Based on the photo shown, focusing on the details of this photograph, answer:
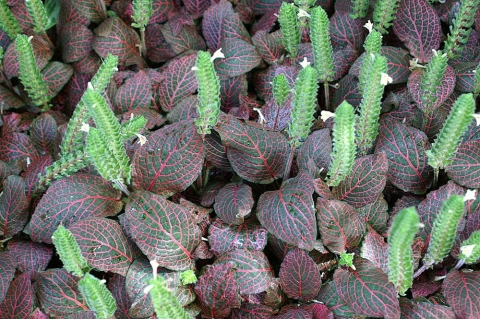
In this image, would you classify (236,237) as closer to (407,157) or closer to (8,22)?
(407,157)

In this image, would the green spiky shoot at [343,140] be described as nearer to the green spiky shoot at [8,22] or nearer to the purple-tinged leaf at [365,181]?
the purple-tinged leaf at [365,181]

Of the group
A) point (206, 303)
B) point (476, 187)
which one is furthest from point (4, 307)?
point (476, 187)

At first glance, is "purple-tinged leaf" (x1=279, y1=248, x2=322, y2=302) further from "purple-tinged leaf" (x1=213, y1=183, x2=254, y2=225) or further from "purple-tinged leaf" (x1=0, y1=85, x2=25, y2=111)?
"purple-tinged leaf" (x1=0, y1=85, x2=25, y2=111)

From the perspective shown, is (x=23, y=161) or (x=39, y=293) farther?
(x=23, y=161)

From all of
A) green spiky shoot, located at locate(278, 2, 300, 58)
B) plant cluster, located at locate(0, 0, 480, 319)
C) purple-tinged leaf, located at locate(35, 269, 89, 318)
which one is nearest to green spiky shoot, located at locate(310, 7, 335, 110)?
plant cluster, located at locate(0, 0, 480, 319)

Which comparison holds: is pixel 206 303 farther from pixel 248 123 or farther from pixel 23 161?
pixel 23 161
